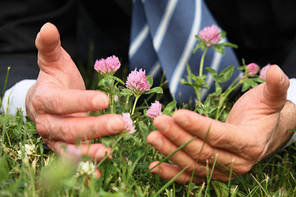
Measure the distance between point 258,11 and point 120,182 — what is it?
3.48 feet

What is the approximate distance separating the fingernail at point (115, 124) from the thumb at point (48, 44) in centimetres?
22

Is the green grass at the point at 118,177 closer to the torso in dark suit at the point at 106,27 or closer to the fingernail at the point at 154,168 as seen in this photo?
the fingernail at the point at 154,168

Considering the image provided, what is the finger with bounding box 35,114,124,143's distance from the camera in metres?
0.65

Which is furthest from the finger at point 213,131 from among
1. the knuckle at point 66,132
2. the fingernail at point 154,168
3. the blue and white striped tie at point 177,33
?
the blue and white striped tie at point 177,33

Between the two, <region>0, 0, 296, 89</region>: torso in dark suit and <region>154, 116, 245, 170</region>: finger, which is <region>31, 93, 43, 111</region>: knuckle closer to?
<region>154, 116, 245, 170</region>: finger

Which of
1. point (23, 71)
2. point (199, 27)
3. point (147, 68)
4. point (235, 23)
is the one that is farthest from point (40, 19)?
point (235, 23)

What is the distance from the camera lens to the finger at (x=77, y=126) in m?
0.65

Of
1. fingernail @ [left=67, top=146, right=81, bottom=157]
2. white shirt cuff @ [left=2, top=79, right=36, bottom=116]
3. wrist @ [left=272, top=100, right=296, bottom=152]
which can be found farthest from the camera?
white shirt cuff @ [left=2, top=79, right=36, bottom=116]

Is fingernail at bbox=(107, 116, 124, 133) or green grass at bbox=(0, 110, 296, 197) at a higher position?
fingernail at bbox=(107, 116, 124, 133)

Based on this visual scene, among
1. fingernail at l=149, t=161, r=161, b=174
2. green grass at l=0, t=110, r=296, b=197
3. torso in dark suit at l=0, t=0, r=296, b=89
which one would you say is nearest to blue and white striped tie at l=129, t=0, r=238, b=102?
torso in dark suit at l=0, t=0, r=296, b=89

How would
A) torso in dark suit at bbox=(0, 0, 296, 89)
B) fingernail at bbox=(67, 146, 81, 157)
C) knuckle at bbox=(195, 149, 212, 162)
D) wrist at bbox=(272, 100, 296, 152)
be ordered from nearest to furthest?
fingernail at bbox=(67, 146, 81, 157)
knuckle at bbox=(195, 149, 212, 162)
wrist at bbox=(272, 100, 296, 152)
torso in dark suit at bbox=(0, 0, 296, 89)

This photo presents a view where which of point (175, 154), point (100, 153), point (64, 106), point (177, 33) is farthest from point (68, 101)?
point (177, 33)

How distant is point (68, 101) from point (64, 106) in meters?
0.02

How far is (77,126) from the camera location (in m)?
0.70
